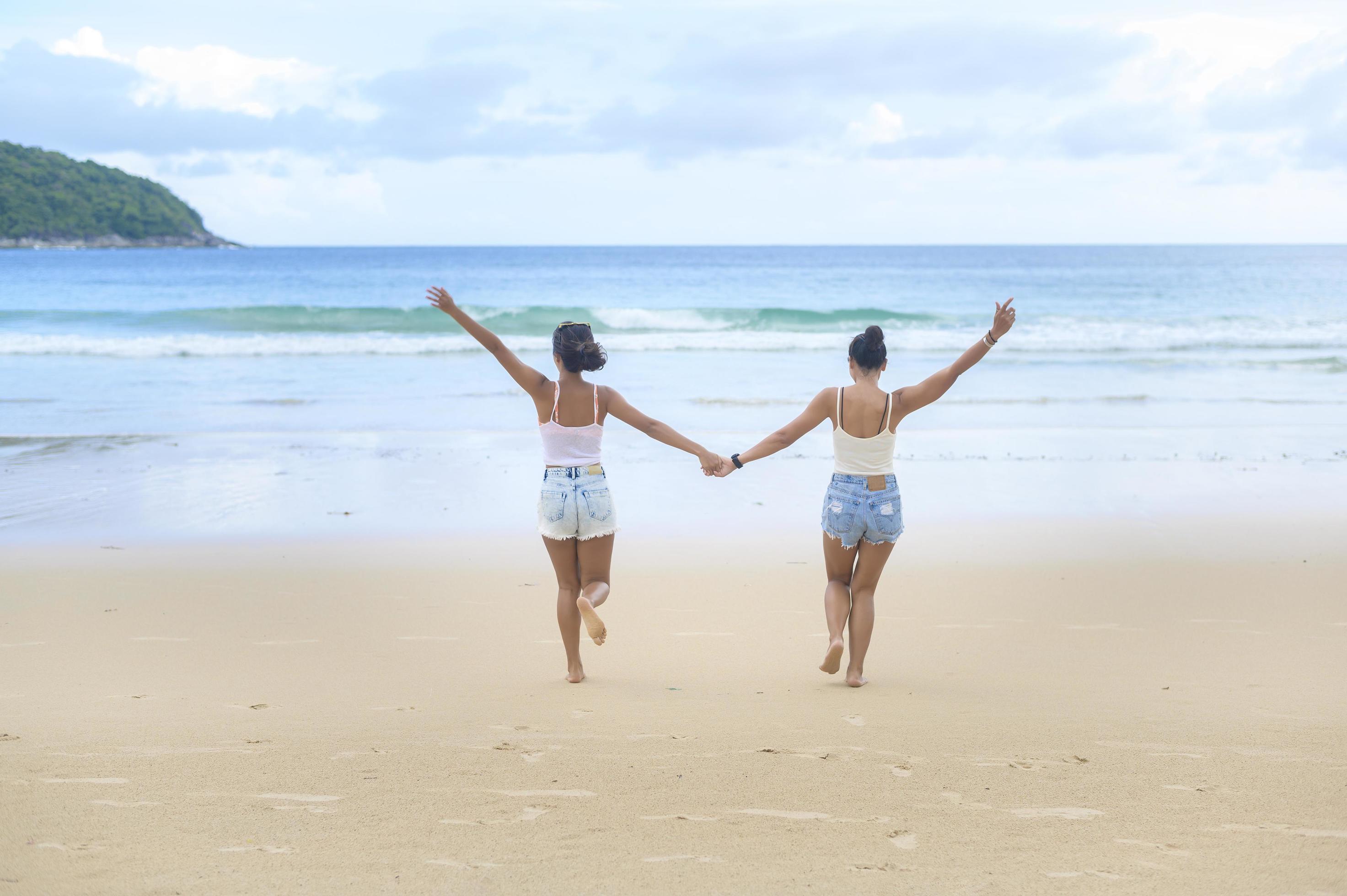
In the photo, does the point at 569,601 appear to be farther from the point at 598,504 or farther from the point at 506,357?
the point at 506,357

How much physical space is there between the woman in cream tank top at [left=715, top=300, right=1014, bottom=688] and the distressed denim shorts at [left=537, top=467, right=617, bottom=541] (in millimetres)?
932

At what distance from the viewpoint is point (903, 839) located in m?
3.01

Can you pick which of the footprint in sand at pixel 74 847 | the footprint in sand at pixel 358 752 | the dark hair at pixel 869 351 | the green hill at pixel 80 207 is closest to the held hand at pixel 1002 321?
the dark hair at pixel 869 351

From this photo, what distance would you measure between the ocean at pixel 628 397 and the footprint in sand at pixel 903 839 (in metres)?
5.13

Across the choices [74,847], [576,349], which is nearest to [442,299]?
[576,349]

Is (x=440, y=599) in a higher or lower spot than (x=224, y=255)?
lower

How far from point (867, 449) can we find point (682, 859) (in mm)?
2164

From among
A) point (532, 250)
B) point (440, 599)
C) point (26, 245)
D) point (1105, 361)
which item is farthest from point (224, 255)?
point (440, 599)

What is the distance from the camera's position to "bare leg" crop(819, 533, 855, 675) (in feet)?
15.1

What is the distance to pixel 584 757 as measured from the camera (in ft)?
12.0

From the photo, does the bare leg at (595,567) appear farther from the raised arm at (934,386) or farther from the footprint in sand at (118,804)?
the footprint in sand at (118,804)

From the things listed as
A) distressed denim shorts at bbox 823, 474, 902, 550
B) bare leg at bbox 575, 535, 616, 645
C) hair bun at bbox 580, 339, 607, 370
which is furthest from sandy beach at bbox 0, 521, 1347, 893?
hair bun at bbox 580, 339, 607, 370

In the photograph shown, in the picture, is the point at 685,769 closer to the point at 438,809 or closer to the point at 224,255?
the point at 438,809

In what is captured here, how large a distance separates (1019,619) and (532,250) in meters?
118
